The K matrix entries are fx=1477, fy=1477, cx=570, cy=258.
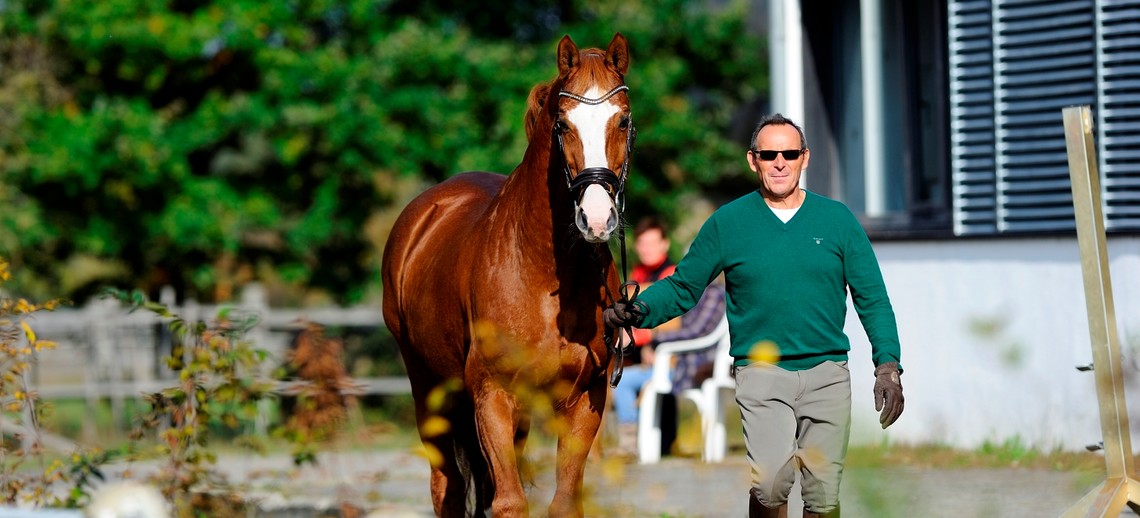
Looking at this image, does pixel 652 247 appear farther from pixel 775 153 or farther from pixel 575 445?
pixel 775 153

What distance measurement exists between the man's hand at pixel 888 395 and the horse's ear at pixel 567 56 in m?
1.59

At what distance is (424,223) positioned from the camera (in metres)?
7.75

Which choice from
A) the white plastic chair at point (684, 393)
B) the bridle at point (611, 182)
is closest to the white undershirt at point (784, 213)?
the bridle at point (611, 182)

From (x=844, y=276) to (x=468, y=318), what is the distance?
164 centimetres

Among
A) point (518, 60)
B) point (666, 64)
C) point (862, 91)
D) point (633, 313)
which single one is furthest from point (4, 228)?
point (633, 313)

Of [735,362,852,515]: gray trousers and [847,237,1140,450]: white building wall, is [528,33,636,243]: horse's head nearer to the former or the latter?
[735,362,852,515]: gray trousers

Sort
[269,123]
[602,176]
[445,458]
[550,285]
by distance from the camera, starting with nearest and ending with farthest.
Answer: [602,176] → [550,285] → [445,458] → [269,123]

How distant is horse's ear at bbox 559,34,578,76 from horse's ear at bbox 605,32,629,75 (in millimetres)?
151

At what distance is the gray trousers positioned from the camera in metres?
5.12

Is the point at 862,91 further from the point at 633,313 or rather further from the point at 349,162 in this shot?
the point at 349,162

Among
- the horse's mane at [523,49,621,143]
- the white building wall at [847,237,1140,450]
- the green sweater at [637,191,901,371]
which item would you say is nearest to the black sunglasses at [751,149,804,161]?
the green sweater at [637,191,901,371]

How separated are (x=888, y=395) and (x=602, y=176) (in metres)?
1.22

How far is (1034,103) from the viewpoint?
10133 mm

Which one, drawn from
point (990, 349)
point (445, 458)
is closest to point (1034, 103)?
point (990, 349)
